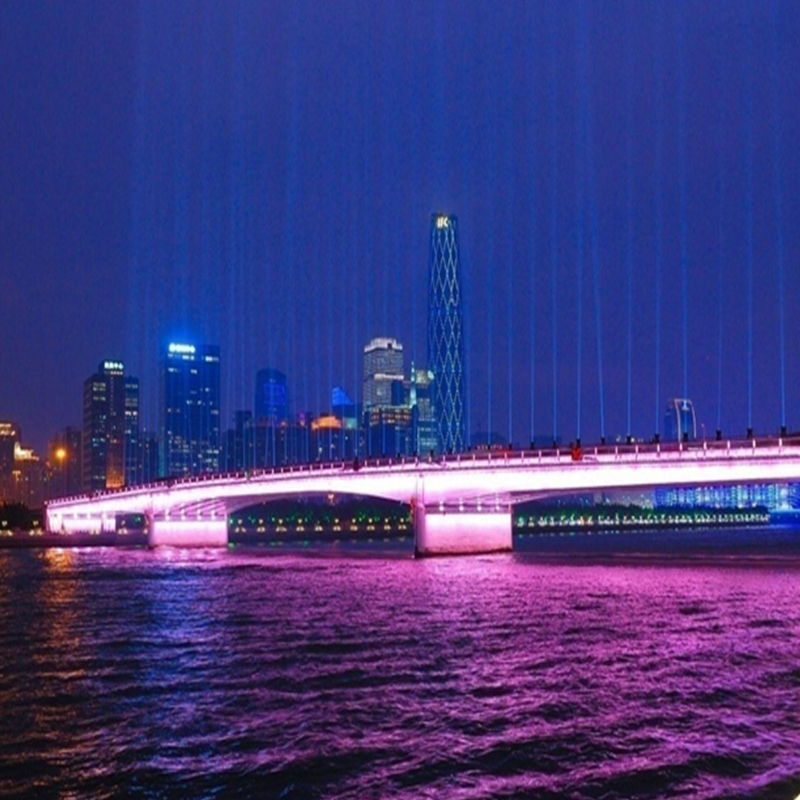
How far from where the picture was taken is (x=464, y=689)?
29.4 m

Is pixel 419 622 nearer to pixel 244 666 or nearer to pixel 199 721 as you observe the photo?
pixel 244 666

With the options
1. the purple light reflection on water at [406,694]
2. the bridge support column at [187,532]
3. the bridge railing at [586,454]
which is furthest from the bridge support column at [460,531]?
the bridge support column at [187,532]

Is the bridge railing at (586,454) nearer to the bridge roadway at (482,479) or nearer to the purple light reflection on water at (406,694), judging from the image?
the bridge roadway at (482,479)

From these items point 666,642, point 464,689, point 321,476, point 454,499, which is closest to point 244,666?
point 464,689

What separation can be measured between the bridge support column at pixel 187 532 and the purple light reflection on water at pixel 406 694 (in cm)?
7588

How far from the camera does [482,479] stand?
89.8 meters

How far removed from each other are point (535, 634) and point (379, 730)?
17146 mm

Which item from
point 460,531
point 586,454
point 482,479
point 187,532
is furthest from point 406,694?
point 187,532

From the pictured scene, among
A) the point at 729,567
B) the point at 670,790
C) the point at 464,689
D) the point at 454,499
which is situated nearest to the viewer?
the point at 670,790

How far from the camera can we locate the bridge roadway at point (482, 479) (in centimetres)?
7725

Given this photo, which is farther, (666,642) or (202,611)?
(202,611)

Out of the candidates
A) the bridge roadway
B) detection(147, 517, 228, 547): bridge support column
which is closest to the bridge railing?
the bridge roadway

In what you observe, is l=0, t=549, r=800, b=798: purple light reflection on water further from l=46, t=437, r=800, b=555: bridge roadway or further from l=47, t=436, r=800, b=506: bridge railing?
l=46, t=437, r=800, b=555: bridge roadway

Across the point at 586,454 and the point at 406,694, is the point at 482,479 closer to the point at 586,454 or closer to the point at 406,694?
the point at 586,454
